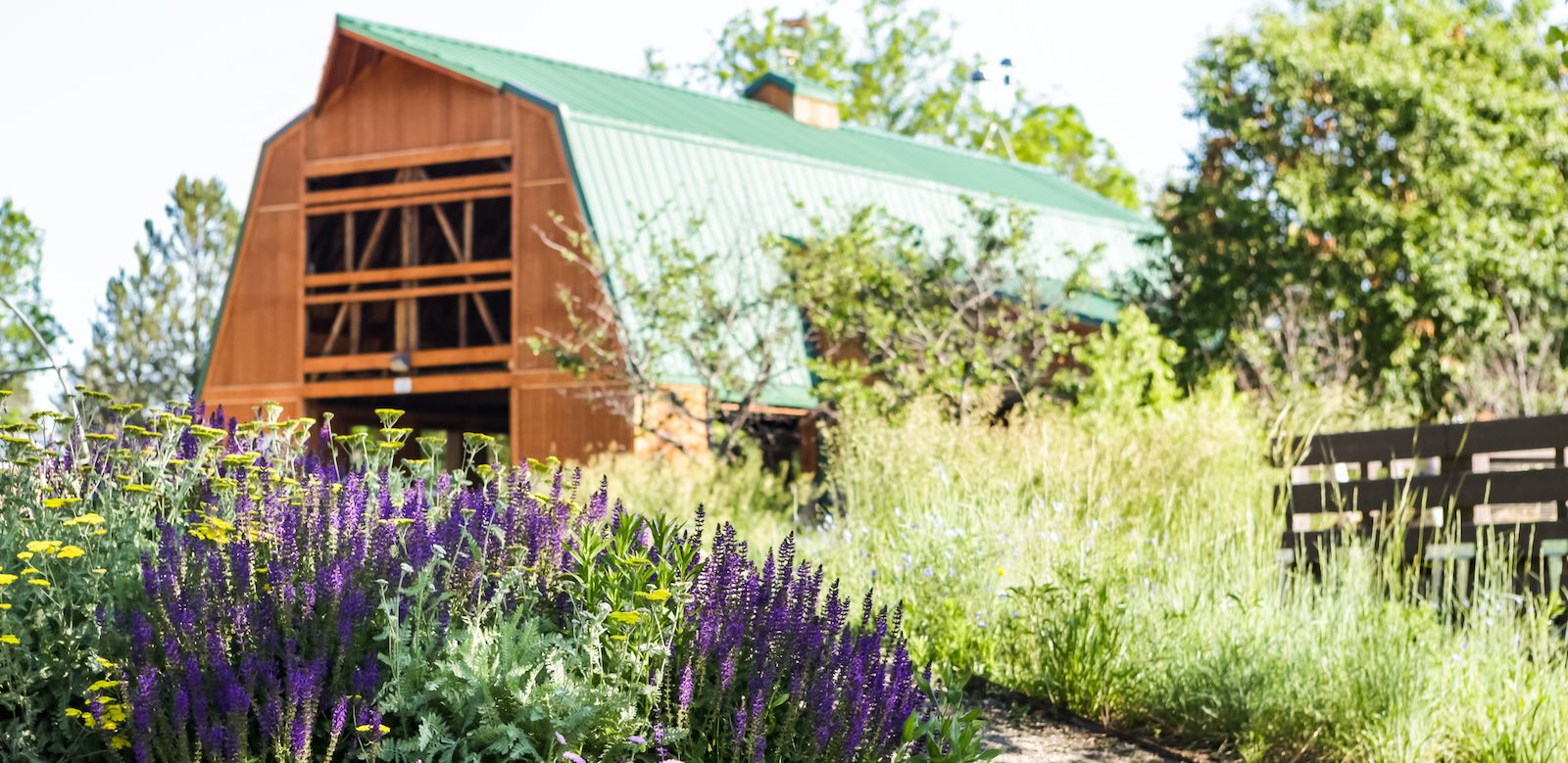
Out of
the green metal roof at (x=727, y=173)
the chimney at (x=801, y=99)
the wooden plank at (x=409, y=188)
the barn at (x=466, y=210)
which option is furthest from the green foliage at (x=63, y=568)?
the chimney at (x=801, y=99)

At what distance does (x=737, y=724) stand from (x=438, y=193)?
17.8 m

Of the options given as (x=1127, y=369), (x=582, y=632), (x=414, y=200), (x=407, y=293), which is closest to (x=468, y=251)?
(x=414, y=200)

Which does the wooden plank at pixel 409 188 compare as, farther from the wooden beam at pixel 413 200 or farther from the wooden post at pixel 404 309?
the wooden post at pixel 404 309

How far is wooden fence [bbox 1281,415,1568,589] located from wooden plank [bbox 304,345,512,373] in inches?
518

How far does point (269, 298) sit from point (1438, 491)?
1755cm

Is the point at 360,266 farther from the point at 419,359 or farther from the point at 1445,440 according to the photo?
the point at 1445,440

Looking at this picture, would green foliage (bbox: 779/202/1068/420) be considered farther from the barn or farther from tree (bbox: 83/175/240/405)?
tree (bbox: 83/175/240/405)

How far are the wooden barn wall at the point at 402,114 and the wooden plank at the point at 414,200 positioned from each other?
0.67 m

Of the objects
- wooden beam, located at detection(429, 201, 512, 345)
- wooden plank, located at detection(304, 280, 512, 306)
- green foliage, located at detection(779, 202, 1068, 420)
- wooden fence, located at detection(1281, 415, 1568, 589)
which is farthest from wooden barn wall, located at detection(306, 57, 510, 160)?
wooden fence, located at detection(1281, 415, 1568, 589)

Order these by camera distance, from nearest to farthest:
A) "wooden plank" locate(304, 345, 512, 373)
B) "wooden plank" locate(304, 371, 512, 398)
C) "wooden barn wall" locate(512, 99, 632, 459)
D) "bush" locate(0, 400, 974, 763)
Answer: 1. "bush" locate(0, 400, 974, 763)
2. "wooden barn wall" locate(512, 99, 632, 459)
3. "wooden plank" locate(304, 371, 512, 398)
4. "wooden plank" locate(304, 345, 512, 373)

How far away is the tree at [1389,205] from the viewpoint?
61.0 ft

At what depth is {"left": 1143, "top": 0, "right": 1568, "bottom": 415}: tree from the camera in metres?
18.6

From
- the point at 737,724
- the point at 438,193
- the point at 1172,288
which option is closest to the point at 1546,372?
the point at 1172,288

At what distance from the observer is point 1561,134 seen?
19734 mm
